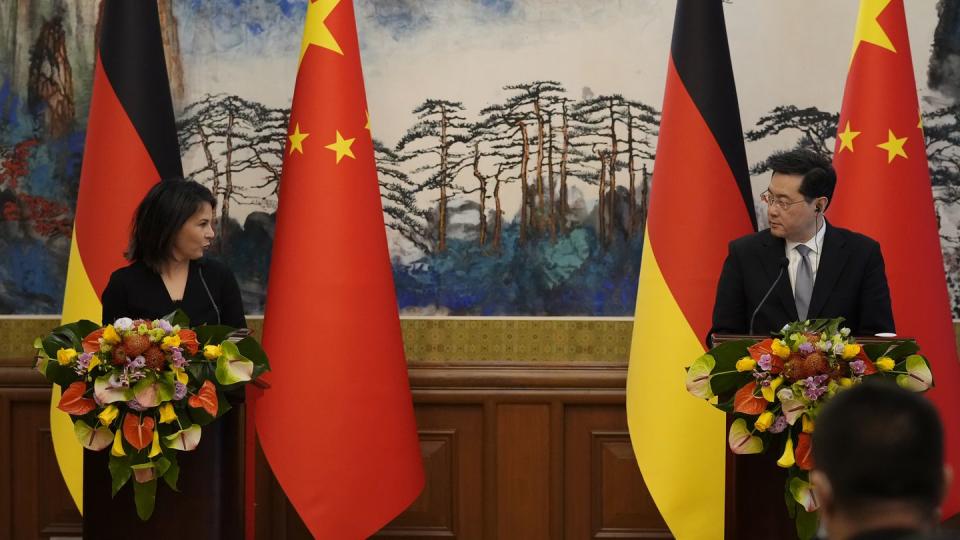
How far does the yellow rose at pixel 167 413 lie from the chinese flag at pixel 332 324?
38.5 inches

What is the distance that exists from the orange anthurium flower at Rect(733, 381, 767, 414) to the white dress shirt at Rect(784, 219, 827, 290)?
2.26 ft

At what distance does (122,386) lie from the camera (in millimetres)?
3023

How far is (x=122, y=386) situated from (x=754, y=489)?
177 cm

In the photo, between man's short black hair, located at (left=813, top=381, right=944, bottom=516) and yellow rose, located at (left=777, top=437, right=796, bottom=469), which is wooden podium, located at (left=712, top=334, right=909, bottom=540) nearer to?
yellow rose, located at (left=777, top=437, right=796, bottom=469)

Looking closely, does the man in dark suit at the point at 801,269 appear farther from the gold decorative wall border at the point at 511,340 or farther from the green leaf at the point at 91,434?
the green leaf at the point at 91,434

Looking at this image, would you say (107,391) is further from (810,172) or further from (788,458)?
(810,172)

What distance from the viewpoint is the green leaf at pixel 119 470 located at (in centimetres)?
313

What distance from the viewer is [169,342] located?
303cm

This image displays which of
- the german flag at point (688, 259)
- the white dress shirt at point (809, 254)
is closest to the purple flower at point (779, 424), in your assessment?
the white dress shirt at point (809, 254)

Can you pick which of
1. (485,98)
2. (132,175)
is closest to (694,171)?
(485,98)

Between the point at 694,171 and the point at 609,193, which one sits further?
the point at 609,193

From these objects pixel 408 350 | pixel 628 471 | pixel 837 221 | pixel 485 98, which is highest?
pixel 485 98

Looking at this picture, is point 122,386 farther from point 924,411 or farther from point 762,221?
point 762,221

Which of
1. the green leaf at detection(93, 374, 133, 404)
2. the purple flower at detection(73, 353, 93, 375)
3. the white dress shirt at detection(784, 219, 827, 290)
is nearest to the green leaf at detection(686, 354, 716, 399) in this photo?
the white dress shirt at detection(784, 219, 827, 290)
